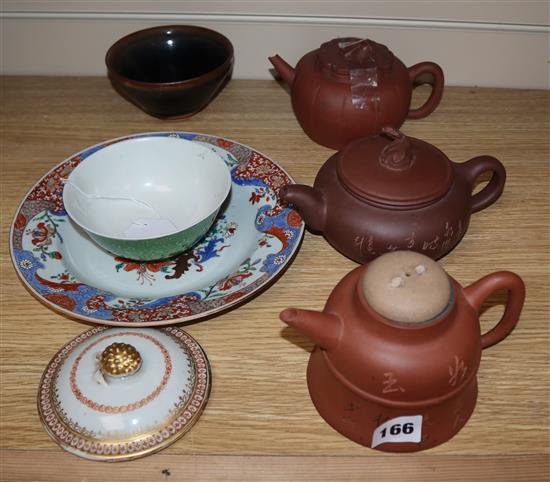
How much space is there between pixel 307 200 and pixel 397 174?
12cm

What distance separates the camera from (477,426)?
2.28 ft

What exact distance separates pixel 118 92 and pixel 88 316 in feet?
2.12

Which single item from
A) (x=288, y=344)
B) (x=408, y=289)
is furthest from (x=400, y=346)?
(x=288, y=344)

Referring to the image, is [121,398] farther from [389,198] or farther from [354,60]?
[354,60]

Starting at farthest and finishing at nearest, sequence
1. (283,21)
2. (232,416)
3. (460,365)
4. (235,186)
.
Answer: (283,21) < (235,186) < (232,416) < (460,365)

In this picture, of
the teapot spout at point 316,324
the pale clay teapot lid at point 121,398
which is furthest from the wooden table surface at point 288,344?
the teapot spout at point 316,324

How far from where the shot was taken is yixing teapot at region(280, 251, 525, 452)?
58cm

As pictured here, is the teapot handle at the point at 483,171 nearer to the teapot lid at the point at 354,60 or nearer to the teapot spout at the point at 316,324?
the teapot lid at the point at 354,60

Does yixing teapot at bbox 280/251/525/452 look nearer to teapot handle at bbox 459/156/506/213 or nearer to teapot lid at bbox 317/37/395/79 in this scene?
teapot handle at bbox 459/156/506/213

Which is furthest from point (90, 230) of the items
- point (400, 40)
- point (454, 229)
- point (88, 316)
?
point (400, 40)

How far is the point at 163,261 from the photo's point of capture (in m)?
0.87

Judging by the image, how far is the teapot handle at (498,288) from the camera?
64cm

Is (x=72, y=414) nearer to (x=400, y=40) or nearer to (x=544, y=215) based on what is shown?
(x=544, y=215)

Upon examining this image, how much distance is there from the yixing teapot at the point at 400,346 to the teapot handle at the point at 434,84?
1.67ft
